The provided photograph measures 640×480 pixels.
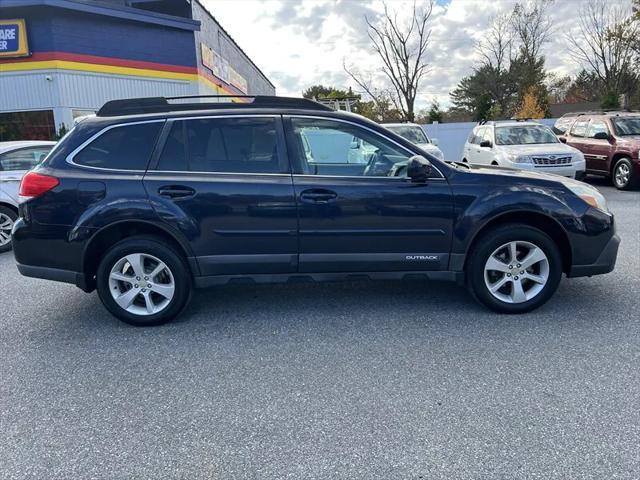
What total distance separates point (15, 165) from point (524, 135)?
33.7ft

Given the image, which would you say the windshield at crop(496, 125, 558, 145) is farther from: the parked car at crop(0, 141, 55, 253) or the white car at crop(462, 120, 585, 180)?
the parked car at crop(0, 141, 55, 253)

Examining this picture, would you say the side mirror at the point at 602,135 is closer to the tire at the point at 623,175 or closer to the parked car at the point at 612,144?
the parked car at the point at 612,144

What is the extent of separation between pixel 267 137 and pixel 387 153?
102 cm

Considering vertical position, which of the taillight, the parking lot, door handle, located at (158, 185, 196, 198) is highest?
the taillight

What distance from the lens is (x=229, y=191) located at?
3873mm

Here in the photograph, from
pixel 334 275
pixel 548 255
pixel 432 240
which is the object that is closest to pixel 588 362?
pixel 548 255

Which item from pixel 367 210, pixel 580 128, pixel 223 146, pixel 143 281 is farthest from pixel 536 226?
pixel 580 128

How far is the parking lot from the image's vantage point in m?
2.40

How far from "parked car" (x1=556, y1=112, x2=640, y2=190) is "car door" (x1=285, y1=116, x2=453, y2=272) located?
9.44m

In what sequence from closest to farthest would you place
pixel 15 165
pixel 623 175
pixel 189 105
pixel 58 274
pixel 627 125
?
pixel 58 274 < pixel 189 105 < pixel 15 165 < pixel 623 175 < pixel 627 125

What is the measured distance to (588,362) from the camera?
10.6ft

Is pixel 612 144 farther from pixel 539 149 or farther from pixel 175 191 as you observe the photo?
pixel 175 191

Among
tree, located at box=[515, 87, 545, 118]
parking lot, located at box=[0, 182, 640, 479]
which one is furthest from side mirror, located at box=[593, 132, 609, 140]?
tree, located at box=[515, 87, 545, 118]

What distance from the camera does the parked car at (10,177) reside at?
704cm
